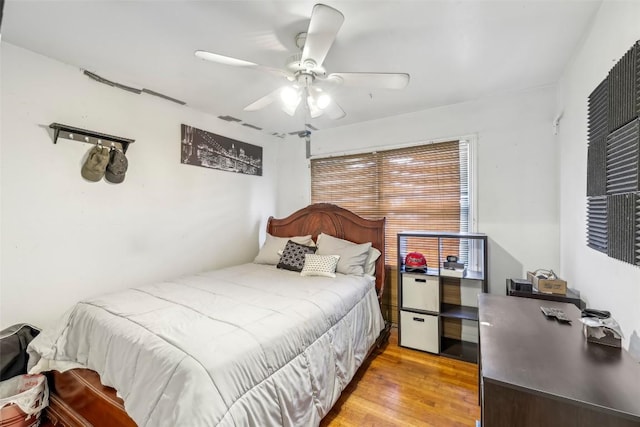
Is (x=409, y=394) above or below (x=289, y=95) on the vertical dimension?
below

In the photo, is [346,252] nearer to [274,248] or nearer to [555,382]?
[274,248]

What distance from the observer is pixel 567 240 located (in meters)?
2.27

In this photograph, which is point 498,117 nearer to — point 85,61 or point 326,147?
point 326,147

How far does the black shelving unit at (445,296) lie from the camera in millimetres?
2627

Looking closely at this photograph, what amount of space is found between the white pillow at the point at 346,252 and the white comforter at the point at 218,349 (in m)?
0.44

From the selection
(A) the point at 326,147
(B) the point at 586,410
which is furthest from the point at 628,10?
(A) the point at 326,147

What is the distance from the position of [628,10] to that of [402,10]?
1.03m

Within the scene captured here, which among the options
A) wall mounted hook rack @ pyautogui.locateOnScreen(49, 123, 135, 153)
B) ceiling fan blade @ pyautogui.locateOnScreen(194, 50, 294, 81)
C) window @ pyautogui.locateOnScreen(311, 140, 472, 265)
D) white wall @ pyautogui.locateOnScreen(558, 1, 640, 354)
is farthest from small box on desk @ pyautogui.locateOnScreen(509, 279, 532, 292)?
wall mounted hook rack @ pyautogui.locateOnScreen(49, 123, 135, 153)

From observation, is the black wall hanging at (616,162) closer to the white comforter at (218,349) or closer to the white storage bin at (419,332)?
A: the white storage bin at (419,332)

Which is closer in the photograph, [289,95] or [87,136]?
[289,95]

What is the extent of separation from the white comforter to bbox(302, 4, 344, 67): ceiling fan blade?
1568 mm

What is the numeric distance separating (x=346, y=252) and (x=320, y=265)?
12.8 inches

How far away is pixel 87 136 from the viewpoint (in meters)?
2.32

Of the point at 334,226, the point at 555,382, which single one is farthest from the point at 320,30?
the point at 334,226
